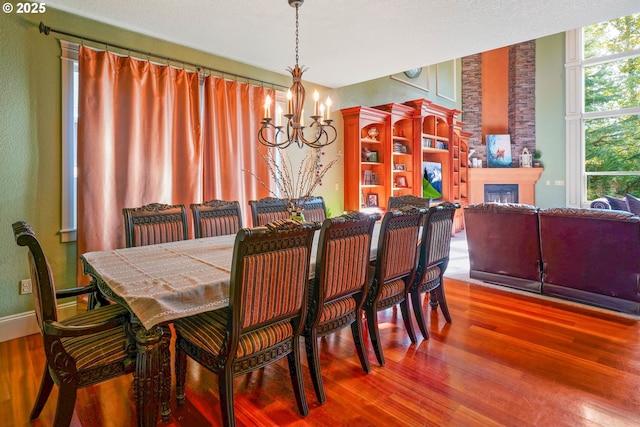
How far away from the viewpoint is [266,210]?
328cm

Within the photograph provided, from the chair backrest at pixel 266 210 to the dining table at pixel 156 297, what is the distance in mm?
1134

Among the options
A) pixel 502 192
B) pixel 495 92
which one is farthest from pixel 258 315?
pixel 495 92

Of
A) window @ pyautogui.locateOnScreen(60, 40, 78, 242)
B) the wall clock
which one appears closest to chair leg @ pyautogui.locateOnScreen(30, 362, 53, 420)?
window @ pyautogui.locateOnScreen(60, 40, 78, 242)

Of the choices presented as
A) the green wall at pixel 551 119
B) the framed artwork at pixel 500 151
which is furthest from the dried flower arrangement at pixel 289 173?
the green wall at pixel 551 119

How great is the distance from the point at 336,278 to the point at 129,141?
2464 mm

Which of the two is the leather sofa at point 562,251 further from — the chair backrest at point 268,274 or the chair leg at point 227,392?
the chair leg at point 227,392

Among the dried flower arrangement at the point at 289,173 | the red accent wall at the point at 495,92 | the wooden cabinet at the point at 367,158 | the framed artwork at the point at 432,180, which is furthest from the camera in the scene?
the red accent wall at the point at 495,92

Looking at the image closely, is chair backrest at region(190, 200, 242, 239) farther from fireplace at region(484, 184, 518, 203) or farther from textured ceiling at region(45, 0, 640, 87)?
fireplace at region(484, 184, 518, 203)

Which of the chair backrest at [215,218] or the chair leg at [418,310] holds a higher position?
the chair backrest at [215,218]

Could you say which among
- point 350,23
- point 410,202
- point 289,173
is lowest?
point 410,202

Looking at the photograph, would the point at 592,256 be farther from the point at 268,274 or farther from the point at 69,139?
the point at 69,139

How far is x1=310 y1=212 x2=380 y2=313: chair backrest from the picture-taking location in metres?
1.85

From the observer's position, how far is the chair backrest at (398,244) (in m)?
2.20

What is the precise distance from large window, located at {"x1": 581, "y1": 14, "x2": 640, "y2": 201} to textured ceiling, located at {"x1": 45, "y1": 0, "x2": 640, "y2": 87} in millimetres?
5744
